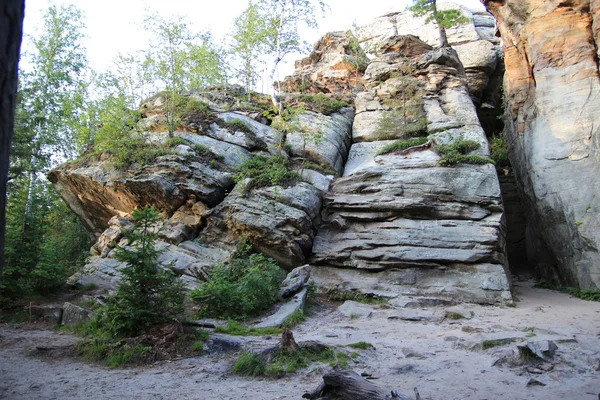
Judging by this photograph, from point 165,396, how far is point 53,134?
16265 millimetres

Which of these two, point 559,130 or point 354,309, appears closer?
point 354,309

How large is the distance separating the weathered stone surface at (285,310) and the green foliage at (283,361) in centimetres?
301

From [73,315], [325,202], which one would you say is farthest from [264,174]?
[73,315]

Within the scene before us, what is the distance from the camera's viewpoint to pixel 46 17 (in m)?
19.7

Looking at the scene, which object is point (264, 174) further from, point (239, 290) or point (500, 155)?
point (500, 155)

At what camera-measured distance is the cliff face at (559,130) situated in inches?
566

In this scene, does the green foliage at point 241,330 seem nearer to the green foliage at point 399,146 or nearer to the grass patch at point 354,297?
the grass patch at point 354,297

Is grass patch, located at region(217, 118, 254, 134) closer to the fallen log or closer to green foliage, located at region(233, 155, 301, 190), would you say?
green foliage, located at region(233, 155, 301, 190)

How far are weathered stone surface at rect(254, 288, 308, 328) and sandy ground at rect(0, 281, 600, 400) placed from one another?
66 centimetres

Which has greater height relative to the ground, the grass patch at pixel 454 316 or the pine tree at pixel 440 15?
the pine tree at pixel 440 15

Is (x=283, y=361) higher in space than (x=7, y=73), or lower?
lower

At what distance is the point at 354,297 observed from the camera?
1333 cm

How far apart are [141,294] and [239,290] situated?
324 centimetres

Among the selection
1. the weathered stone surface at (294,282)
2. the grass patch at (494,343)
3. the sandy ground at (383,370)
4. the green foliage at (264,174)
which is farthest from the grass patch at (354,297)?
the grass patch at (494,343)
